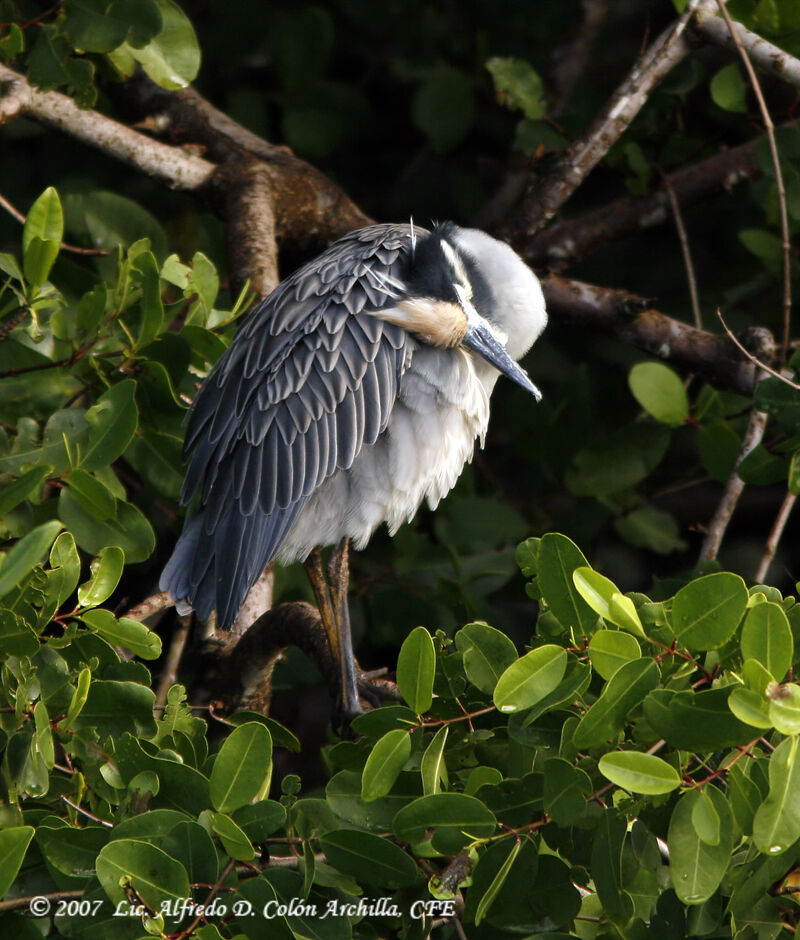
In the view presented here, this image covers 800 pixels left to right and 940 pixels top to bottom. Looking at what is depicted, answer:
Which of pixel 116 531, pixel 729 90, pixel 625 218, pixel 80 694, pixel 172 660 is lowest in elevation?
pixel 172 660

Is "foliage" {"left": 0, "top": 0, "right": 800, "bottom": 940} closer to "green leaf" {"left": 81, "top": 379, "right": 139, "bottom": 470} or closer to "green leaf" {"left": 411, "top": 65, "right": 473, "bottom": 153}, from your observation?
"green leaf" {"left": 81, "top": 379, "right": 139, "bottom": 470}

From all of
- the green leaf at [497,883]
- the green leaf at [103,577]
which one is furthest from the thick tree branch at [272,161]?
the green leaf at [497,883]

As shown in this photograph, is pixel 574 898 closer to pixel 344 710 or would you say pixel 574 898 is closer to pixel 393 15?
pixel 344 710

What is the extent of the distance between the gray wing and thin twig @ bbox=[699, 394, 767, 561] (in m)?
0.77

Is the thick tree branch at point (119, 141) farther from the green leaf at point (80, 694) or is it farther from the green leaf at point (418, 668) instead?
the green leaf at point (418, 668)

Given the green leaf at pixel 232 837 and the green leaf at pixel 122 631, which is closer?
the green leaf at pixel 232 837

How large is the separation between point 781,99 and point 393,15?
1.36 m

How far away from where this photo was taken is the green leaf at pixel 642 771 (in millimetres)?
1153

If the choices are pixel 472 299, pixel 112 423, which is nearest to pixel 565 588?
pixel 112 423

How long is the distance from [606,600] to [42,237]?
49.0 inches

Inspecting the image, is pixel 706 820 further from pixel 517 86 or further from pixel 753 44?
pixel 517 86

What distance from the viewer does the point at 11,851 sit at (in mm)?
1183

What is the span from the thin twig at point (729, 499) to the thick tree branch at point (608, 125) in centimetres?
83

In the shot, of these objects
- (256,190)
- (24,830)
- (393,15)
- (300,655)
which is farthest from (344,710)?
(393,15)
